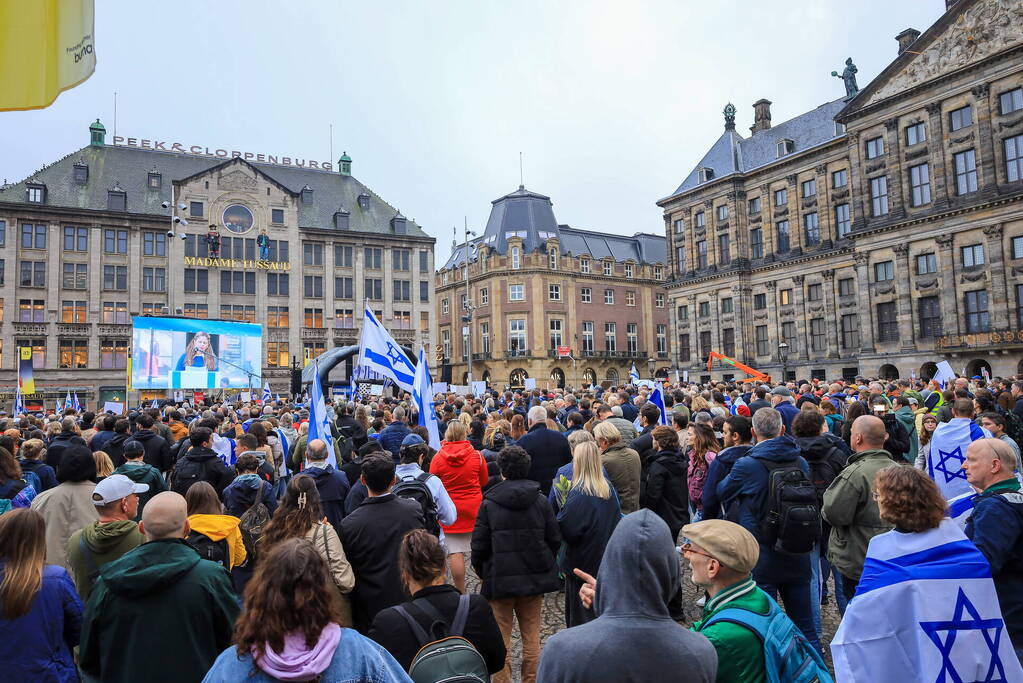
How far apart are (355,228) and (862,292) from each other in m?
41.5

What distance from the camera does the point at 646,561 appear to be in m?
2.68

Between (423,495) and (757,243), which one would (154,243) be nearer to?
(757,243)

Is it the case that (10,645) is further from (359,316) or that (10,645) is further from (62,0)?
(359,316)

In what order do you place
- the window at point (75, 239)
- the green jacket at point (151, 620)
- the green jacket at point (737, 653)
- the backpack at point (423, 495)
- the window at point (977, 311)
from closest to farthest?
the green jacket at point (737, 653), the green jacket at point (151, 620), the backpack at point (423, 495), the window at point (977, 311), the window at point (75, 239)

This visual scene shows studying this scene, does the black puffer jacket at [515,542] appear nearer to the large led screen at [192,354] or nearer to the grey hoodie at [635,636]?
the grey hoodie at [635,636]

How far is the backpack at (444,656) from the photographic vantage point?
3.18 m

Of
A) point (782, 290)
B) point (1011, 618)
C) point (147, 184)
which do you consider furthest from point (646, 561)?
point (147, 184)

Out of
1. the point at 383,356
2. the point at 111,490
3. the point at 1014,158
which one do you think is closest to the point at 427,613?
the point at 111,490

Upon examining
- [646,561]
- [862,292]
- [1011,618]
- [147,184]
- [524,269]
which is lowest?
[1011,618]

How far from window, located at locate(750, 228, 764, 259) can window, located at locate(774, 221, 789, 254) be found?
4.51ft

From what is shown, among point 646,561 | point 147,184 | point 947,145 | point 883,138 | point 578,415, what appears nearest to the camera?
point 646,561

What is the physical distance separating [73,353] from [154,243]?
10.3 m

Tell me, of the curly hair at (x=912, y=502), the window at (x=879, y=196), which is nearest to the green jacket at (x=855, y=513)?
the curly hair at (x=912, y=502)

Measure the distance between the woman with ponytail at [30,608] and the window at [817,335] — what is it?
171 ft
